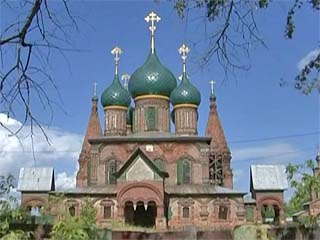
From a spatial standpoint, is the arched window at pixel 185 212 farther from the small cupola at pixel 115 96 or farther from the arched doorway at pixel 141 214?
the small cupola at pixel 115 96

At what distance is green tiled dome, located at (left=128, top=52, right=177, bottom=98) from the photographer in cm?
3684

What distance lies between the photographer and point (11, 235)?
29.6 feet

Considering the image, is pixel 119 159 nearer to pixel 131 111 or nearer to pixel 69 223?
pixel 131 111

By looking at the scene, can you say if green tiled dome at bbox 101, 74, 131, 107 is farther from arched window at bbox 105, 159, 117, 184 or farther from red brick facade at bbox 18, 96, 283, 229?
arched window at bbox 105, 159, 117, 184

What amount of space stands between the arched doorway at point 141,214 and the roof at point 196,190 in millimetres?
1568

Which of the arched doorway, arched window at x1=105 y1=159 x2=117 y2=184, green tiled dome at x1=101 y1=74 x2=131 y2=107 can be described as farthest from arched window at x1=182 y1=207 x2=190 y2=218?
green tiled dome at x1=101 y1=74 x2=131 y2=107

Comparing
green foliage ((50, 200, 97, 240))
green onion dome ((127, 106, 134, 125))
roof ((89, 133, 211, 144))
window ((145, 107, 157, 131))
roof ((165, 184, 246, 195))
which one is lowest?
green foliage ((50, 200, 97, 240))

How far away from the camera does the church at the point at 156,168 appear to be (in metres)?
30.7

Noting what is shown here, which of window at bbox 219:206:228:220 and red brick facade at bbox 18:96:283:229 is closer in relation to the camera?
red brick facade at bbox 18:96:283:229

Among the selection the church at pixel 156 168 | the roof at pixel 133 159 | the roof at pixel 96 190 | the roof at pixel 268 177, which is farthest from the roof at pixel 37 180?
the roof at pixel 268 177

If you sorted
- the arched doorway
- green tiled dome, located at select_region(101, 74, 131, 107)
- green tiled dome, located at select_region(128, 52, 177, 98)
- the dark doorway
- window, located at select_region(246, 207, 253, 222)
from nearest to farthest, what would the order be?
the dark doorway < the arched doorway < window, located at select_region(246, 207, 253, 222) < green tiled dome, located at select_region(128, 52, 177, 98) < green tiled dome, located at select_region(101, 74, 131, 107)

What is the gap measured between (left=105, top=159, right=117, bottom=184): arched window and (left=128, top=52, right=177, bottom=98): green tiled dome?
5.11 meters

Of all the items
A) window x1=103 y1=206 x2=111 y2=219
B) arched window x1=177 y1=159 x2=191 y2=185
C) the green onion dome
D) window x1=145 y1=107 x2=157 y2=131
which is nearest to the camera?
window x1=103 y1=206 x2=111 y2=219

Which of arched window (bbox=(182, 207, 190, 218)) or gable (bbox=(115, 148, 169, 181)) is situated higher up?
gable (bbox=(115, 148, 169, 181))
